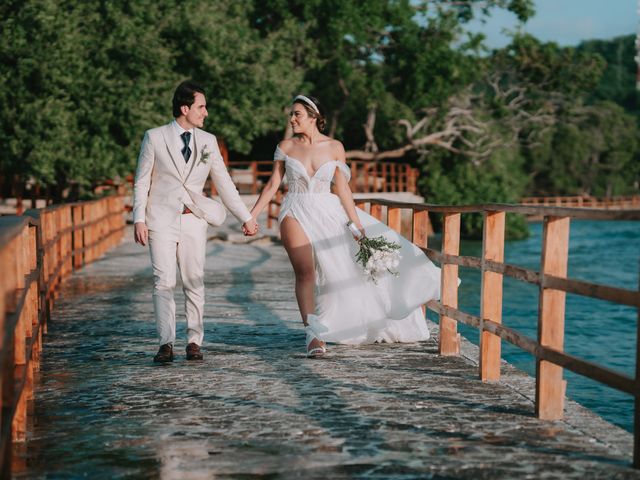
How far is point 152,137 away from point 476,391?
9.33ft

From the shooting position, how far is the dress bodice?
→ 8.09 m

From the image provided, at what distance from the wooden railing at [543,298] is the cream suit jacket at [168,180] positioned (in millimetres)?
1755

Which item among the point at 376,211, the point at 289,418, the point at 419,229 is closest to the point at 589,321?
the point at 376,211

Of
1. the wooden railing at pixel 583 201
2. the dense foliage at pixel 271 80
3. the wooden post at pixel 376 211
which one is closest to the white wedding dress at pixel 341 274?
the wooden post at pixel 376 211

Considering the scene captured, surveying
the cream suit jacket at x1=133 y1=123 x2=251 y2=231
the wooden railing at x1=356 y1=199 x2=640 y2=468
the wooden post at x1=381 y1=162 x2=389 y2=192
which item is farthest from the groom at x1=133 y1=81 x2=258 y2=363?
the wooden post at x1=381 y1=162 x2=389 y2=192

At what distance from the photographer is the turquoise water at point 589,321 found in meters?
12.2

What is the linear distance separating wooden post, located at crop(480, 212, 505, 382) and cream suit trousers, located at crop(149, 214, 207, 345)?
1.99 metres

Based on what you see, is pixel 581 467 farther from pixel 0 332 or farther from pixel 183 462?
pixel 0 332

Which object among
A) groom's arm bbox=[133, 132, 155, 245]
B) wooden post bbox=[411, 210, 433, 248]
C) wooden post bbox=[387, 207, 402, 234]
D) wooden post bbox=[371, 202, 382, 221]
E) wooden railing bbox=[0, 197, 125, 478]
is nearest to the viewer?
wooden railing bbox=[0, 197, 125, 478]

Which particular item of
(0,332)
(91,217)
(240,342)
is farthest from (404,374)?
(91,217)

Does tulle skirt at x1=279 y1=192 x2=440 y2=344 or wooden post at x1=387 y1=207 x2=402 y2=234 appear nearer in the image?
tulle skirt at x1=279 y1=192 x2=440 y2=344

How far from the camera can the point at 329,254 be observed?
821cm

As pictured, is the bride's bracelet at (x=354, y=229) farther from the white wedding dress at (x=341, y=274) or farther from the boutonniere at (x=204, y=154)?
the boutonniere at (x=204, y=154)

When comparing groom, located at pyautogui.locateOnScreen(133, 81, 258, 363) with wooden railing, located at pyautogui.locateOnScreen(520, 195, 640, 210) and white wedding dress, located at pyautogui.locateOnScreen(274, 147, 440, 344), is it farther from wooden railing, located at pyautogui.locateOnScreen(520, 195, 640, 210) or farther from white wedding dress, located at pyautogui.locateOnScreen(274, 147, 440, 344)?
wooden railing, located at pyautogui.locateOnScreen(520, 195, 640, 210)
